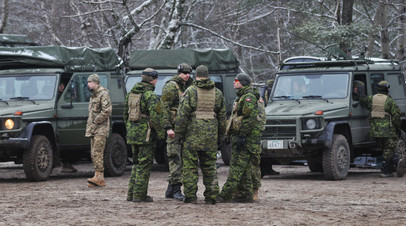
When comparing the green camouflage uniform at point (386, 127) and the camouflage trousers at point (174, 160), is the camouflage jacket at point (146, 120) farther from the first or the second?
the green camouflage uniform at point (386, 127)

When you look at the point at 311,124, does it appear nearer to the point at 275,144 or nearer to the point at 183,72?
the point at 275,144

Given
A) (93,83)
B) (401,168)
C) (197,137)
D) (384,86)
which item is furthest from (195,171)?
(401,168)

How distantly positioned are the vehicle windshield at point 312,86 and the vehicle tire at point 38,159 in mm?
4308

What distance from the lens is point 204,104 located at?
1002cm

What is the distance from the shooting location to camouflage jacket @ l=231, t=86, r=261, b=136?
407 inches

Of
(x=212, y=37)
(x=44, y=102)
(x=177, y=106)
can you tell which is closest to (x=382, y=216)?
(x=177, y=106)

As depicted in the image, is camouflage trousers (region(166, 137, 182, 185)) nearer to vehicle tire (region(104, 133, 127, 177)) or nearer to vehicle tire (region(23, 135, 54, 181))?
vehicle tire (region(23, 135, 54, 181))

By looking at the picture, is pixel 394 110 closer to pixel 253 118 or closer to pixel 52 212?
pixel 253 118

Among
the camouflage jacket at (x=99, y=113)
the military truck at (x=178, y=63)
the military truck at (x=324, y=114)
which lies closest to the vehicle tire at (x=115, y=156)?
the military truck at (x=178, y=63)

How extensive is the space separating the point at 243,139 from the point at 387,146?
224 inches

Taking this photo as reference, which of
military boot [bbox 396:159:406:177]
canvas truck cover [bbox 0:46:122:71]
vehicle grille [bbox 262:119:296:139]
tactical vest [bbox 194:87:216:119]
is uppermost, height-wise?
canvas truck cover [bbox 0:46:122:71]

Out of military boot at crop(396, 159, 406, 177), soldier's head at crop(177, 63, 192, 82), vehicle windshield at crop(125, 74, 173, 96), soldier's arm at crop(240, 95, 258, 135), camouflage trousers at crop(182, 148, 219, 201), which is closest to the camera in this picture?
camouflage trousers at crop(182, 148, 219, 201)

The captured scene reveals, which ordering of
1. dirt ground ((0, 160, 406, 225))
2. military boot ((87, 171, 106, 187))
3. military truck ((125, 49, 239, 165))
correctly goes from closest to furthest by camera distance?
dirt ground ((0, 160, 406, 225)) < military boot ((87, 171, 106, 187)) < military truck ((125, 49, 239, 165))

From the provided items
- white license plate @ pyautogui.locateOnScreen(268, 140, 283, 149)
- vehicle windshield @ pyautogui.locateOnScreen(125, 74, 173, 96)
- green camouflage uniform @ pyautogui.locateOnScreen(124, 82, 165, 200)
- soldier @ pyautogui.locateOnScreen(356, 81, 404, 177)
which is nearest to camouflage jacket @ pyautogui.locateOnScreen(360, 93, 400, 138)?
soldier @ pyautogui.locateOnScreen(356, 81, 404, 177)
